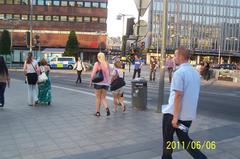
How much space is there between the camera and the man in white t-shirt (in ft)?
15.8

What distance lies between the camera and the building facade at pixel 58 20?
254ft

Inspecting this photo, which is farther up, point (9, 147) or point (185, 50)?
point (185, 50)

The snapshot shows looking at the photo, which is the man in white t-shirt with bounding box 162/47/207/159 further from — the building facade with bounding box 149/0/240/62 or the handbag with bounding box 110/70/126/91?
the building facade with bounding box 149/0/240/62

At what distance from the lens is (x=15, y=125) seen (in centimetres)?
885

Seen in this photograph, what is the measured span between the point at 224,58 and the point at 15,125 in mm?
120140

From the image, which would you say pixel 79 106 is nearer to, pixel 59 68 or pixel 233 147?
pixel 233 147

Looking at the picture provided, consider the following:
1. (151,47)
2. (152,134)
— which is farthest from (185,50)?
(151,47)

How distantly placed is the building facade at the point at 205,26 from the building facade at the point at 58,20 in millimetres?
39386

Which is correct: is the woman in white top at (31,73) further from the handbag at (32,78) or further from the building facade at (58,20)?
the building facade at (58,20)

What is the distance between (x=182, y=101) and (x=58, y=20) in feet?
247

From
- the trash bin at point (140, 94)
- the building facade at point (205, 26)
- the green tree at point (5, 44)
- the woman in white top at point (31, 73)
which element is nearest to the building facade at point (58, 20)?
the green tree at point (5, 44)

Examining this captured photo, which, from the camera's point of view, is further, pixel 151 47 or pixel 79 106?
pixel 151 47

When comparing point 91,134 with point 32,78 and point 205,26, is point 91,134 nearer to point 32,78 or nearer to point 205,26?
point 32,78

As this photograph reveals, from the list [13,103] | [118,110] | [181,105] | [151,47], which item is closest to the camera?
[181,105]
